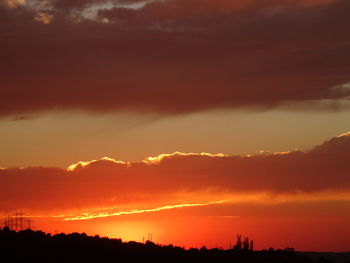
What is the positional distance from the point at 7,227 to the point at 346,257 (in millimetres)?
79782

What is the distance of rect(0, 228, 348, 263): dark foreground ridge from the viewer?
215 ft

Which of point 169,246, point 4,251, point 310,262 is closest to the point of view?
point 4,251

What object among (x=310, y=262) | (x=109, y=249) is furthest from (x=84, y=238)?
(x=310, y=262)

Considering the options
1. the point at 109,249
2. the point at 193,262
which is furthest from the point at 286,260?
the point at 109,249

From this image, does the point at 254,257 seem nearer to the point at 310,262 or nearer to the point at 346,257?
the point at 310,262

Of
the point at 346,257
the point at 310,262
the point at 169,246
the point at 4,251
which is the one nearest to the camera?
the point at 4,251

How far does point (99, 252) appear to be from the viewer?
6819 centimetres

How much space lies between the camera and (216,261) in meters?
68.6

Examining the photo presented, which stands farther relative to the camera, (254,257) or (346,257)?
(346,257)

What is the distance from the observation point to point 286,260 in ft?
226

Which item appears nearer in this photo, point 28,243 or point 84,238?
point 28,243

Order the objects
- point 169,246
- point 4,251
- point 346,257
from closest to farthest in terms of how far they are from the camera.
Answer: point 4,251 < point 169,246 < point 346,257

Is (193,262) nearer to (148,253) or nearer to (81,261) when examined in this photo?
(148,253)

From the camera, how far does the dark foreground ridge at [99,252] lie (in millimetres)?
65438
